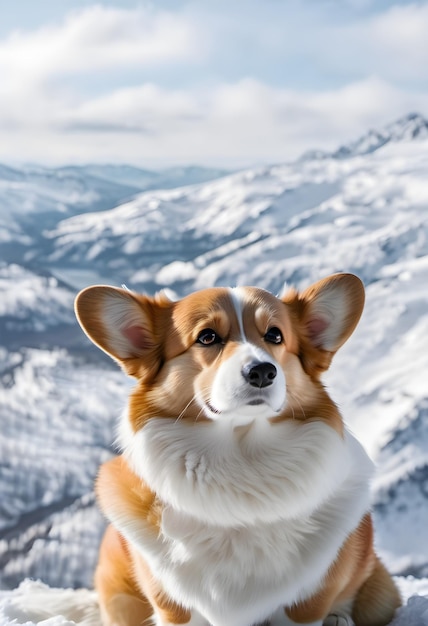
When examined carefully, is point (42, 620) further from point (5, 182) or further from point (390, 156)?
point (390, 156)

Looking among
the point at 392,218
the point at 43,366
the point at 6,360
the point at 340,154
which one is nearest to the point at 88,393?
the point at 43,366

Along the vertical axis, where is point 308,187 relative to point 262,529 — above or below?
below

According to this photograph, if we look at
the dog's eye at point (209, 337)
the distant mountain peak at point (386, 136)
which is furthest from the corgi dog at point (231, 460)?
the distant mountain peak at point (386, 136)

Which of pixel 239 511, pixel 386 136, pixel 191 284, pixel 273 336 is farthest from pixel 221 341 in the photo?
pixel 386 136

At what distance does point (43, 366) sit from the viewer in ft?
174

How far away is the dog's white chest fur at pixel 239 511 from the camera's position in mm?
2578

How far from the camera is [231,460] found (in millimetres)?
2588

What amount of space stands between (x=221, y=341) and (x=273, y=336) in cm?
19

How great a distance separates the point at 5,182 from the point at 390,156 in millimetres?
53854

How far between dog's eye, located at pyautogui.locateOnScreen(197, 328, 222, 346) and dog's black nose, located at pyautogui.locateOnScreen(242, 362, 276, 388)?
25 centimetres

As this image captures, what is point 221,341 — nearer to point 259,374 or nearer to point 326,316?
point 259,374

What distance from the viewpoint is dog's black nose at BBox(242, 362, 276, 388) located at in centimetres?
234

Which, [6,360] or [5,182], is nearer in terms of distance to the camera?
[6,360]

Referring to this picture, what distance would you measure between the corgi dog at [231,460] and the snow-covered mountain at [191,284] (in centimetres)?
22
